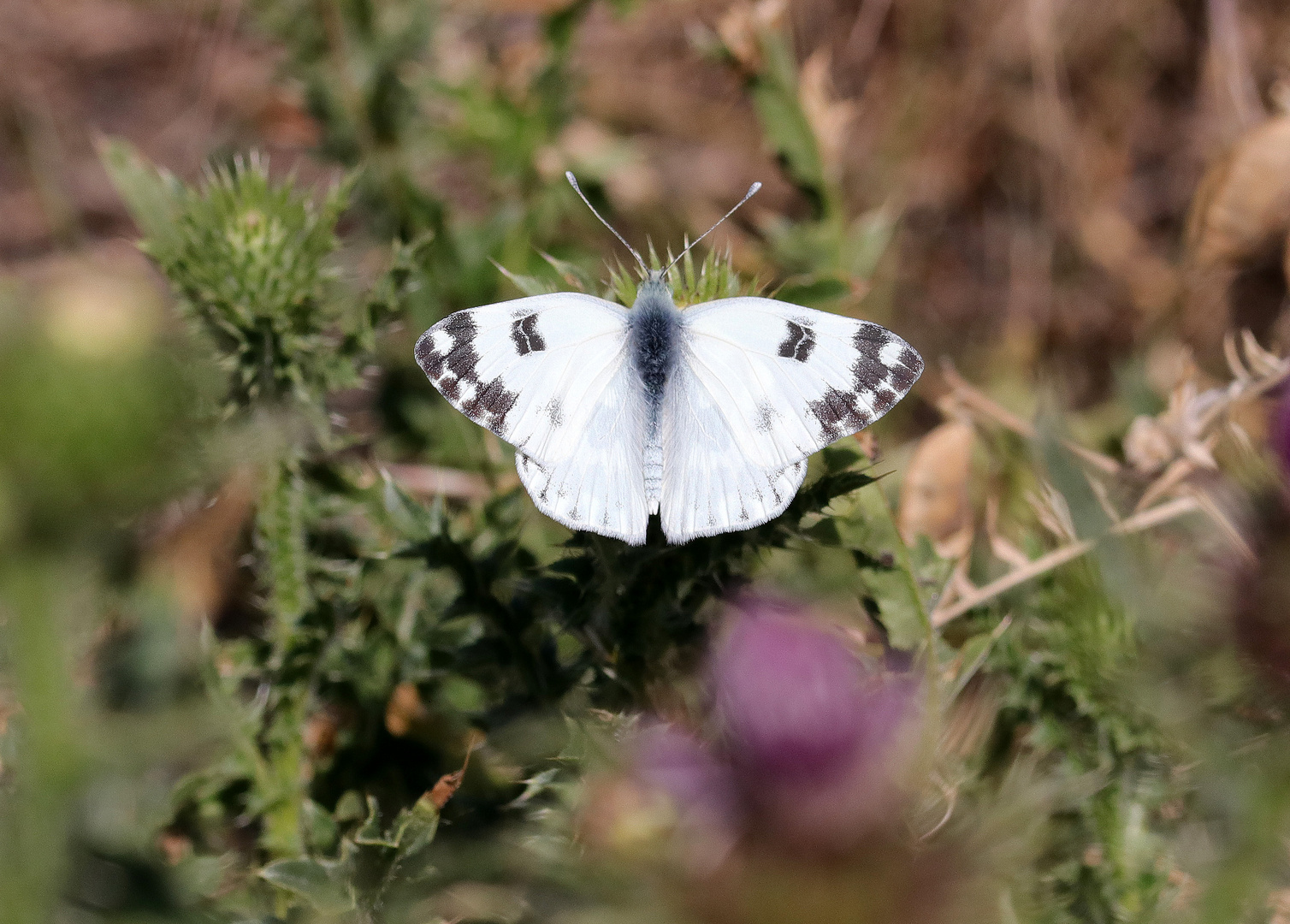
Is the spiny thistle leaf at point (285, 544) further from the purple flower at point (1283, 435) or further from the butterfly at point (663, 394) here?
the purple flower at point (1283, 435)

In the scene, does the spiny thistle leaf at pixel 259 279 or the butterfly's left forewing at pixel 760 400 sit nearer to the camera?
the butterfly's left forewing at pixel 760 400

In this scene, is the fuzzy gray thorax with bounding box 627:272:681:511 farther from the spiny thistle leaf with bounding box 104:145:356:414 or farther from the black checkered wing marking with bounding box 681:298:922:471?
the spiny thistle leaf with bounding box 104:145:356:414

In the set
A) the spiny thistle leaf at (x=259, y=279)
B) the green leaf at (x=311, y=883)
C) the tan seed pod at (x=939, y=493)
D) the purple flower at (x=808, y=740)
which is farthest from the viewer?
the tan seed pod at (x=939, y=493)

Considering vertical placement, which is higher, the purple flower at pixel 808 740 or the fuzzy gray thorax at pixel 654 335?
the fuzzy gray thorax at pixel 654 335

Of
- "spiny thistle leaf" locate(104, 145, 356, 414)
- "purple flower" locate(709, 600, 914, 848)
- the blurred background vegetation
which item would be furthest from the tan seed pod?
"purple flower" locate(709, 600, 914, 848)

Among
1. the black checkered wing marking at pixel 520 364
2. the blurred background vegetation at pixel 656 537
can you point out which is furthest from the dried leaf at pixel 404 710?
the black checkered wing marking at pixel 520 364

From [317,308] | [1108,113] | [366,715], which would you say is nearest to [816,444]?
[317,308]

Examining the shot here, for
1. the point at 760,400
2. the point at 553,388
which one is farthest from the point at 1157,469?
the point at 553,388
